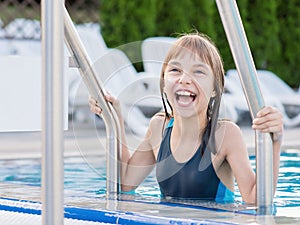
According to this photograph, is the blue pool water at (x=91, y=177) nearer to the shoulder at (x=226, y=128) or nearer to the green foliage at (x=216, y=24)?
the shoulder at (x=226, y=128)

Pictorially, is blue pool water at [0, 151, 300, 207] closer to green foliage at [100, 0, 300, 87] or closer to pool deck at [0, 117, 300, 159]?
pool deck at [0, 117, 300, 159]

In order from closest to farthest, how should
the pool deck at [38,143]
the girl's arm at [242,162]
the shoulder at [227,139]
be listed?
the girl's arm at [242,162]
the shoulder at [227,139]
the pool deck at [38,143]

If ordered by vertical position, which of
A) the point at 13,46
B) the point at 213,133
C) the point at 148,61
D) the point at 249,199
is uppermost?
the point at 13,46

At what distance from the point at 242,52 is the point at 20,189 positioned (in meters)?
1.23

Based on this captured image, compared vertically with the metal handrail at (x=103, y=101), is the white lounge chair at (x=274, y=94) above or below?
above

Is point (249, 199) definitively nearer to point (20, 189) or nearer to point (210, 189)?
point (210, 189)

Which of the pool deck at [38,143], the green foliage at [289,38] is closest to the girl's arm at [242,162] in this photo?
the pool deck at [38,143]

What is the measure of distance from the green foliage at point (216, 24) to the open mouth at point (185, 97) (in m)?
9.35

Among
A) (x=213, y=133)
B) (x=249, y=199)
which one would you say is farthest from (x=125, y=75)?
(x=249, y=199)

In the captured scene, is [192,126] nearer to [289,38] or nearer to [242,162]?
[242,162]

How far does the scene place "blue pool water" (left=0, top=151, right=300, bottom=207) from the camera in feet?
13.2

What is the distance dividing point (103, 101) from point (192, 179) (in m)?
0.45

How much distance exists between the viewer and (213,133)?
317 cm

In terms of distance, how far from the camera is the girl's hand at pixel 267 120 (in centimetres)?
266
